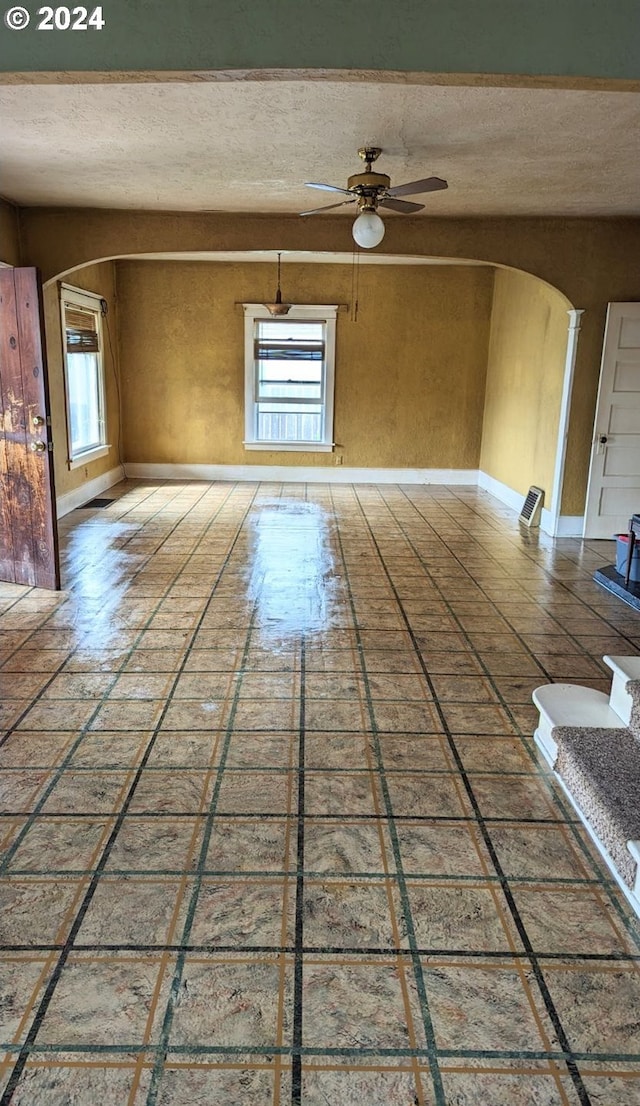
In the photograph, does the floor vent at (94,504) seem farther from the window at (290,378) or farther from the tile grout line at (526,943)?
the tile grout line at (526,943)

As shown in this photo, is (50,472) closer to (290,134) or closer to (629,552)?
(290,134)

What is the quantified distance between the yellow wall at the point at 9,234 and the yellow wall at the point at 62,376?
0.52m

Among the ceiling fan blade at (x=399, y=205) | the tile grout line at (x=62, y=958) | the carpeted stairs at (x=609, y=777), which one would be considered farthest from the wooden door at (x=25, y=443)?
the carpeted stairs at (x=609, y=777)

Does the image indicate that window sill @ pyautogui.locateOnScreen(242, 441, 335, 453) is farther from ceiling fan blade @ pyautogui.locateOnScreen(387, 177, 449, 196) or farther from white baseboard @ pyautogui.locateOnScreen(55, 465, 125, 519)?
ceiling fan blade @ pyautogui.locateOnScreen(387, 177, 449, 196)

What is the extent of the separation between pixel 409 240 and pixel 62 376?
3.31 m

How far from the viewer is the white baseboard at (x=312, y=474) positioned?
362 inches

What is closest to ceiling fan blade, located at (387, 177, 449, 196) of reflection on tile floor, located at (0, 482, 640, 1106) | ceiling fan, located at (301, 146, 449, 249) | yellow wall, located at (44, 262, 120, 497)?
ceiling fan, located at (301, 146, 449, 249)

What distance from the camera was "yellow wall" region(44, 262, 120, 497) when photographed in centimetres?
650

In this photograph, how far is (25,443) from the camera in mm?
4602

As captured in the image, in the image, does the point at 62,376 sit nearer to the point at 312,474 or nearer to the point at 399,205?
the point at 312,474

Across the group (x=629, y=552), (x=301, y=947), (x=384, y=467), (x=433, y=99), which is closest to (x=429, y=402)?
(x=384, y=467)

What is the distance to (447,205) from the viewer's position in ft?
17.3

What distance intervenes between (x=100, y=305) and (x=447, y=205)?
422 centimetres

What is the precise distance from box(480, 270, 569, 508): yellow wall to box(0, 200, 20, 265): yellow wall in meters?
4.21
